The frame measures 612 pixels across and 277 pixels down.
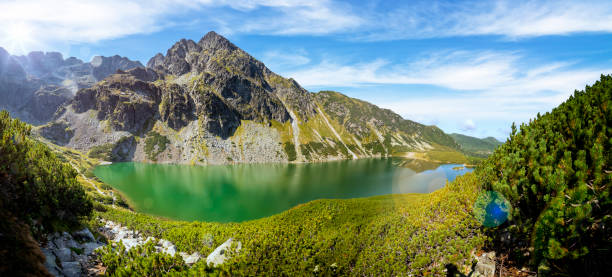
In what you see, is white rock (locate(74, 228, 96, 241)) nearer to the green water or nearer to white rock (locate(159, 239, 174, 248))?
white rock (locate(159, 239, 174, 248))

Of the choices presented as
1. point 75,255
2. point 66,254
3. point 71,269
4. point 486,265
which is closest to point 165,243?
point 75,255

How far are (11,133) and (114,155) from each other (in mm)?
217650

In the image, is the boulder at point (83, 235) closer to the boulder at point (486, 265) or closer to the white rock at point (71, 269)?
the white rock at point (71, 269)

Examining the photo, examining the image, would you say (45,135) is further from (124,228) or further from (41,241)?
(41,241)

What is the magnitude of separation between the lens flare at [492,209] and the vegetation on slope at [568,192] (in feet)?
1.84

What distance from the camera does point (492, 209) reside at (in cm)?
1355

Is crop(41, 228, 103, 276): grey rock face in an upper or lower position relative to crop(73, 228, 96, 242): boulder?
upper

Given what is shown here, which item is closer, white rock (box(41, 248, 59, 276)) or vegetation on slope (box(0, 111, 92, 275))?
vegetation on slope (box(0, 111, 92, 275))

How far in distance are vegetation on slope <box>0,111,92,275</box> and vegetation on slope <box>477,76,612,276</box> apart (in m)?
21.2

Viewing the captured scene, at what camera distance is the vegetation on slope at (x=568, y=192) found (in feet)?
24.6

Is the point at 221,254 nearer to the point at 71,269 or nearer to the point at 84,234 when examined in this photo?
the point at 71,269

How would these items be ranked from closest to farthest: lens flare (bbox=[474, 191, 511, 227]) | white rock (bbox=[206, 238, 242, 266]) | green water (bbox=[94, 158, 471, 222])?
lens flare (bbox=[474, 191, 511, 227])
white rock (bbox=[206, 238, 242, 266])
green water (bbox=[94, 158, 471, 222])

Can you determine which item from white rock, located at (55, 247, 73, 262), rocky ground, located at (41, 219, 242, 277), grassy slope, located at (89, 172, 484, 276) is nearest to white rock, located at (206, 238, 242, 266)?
rocky ground, located at (41, 219, 242, 277)

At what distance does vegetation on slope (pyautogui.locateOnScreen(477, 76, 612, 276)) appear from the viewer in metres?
7.48
